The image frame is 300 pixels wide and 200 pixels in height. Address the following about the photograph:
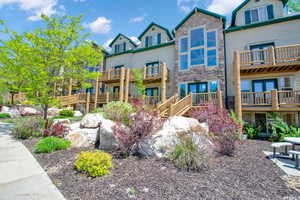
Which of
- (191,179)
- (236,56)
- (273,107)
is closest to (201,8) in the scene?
(236,56)

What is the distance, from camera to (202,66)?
12672 millimetres

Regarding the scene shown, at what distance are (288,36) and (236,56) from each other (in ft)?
15.3

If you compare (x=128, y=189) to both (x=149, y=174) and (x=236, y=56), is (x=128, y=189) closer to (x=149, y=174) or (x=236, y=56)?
(x=149, y=174)

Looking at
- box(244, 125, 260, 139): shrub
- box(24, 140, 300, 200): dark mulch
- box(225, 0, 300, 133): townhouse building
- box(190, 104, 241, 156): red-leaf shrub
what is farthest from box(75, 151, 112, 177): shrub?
box(244, 125, 260, 139): shrub

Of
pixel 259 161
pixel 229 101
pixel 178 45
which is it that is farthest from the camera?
pixel 178 45

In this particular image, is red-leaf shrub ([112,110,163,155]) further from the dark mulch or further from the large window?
the large window

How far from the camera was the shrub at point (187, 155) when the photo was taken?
4.17m

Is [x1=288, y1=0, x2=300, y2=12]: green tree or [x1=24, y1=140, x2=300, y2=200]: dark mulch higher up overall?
[x1=288, y1=0, x2=300, y2=12]: green tree

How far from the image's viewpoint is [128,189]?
10.4ft

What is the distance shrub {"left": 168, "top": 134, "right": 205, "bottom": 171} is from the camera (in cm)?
417

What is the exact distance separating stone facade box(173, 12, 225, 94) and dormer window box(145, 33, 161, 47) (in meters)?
2.37

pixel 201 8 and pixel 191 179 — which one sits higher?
pixel 201 8

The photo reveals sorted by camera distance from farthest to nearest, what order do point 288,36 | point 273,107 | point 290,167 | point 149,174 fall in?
1. point 288,36
2. point 273,107
3. point 290,167
4. point 149,174

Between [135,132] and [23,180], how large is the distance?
319 cm
